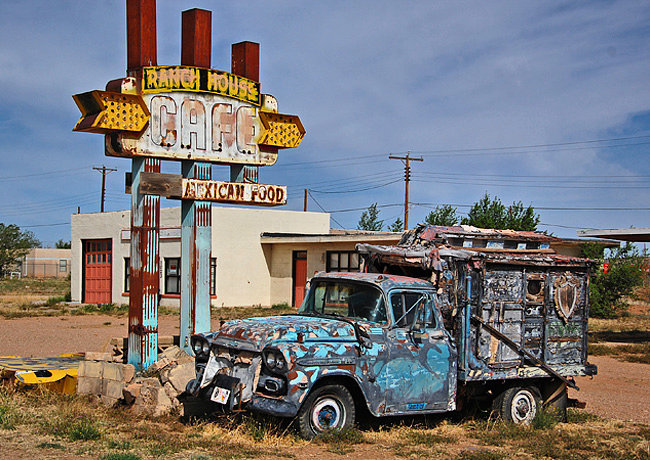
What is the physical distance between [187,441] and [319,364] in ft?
5.29

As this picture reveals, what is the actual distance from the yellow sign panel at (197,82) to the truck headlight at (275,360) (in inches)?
214

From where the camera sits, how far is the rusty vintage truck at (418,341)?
300 inches

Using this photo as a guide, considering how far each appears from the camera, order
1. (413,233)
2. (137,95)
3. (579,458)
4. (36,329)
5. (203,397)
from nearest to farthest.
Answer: (579,458), (203,397), (413,233), (137,95), (36,329)

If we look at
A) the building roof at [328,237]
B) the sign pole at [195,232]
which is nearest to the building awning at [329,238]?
the building roof at [328,237]

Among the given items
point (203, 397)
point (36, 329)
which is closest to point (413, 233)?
point (203, 397)

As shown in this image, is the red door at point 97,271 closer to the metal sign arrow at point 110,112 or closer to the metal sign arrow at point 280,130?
the metal sign arrow at point 280,130

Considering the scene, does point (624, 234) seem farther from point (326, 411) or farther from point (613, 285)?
point (326, 411)

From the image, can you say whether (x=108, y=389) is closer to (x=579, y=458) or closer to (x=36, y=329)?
(x=579, y=458)

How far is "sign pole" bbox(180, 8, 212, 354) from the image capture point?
11.6 m

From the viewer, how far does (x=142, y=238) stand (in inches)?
430

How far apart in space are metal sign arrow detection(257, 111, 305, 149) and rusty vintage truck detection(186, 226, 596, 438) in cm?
329

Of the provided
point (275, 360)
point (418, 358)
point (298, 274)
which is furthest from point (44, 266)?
point (275, 360)

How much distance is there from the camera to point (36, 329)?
21578mm

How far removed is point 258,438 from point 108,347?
575 centimetres
